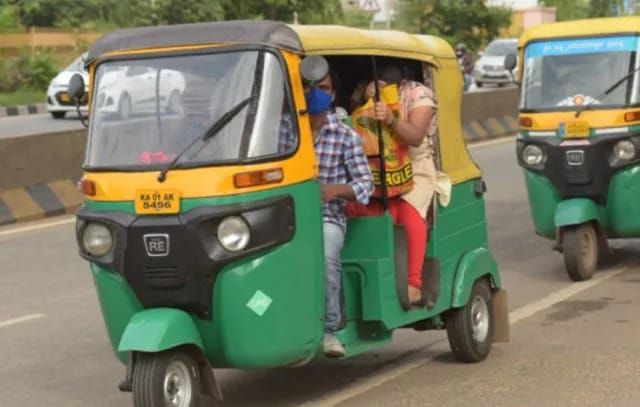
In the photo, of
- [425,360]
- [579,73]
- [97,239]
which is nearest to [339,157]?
[97,239]

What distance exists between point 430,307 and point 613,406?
1178 millimetres

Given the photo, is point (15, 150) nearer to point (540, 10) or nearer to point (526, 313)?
point (526, 313)

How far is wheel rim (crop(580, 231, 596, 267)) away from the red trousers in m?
3.88

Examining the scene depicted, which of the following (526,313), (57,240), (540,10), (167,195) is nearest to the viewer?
(167,195)

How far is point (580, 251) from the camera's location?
11.0 meters

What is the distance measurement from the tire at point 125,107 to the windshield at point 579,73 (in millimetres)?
5634

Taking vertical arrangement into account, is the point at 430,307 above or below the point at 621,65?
below

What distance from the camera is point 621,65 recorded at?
11.4 metres

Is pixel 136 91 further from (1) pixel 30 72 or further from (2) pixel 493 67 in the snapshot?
(2) pixel 493 67

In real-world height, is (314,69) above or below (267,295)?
above

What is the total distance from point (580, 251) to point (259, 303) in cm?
523

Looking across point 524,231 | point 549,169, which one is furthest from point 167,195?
point 524,231

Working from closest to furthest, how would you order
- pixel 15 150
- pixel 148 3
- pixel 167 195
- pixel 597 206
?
pixel 167 195 < pixel 597 206 < pixel 15 150 < pixel 148 3

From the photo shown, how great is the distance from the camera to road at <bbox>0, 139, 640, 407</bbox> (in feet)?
23.9
